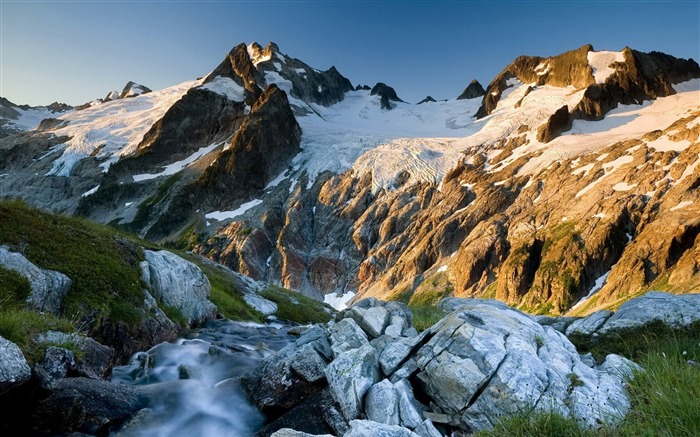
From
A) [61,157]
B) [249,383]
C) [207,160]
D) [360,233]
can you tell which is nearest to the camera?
[249,383]

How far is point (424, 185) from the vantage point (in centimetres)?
11831

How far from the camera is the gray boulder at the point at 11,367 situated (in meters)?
8.07

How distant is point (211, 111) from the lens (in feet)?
546

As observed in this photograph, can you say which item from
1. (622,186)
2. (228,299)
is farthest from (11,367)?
(622,186)

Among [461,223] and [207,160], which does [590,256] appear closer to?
[461,223]

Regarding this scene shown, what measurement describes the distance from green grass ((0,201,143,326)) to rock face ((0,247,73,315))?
36 centimetres

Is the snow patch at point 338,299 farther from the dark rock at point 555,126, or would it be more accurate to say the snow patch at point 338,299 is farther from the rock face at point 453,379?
the rock face at point 453,379

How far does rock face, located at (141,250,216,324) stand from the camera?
2031 centimetres

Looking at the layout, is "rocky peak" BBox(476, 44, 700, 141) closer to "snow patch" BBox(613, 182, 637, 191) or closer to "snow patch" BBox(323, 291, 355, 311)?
"snow patch" BBox(613, 182, 637, 191)

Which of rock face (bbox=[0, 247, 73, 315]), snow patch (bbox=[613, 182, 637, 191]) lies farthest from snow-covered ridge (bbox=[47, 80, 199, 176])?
rock face (bbox=[0, 247, 73, 315])

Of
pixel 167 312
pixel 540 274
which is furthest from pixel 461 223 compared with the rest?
pixel 167 312

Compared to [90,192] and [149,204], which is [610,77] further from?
[90,192]

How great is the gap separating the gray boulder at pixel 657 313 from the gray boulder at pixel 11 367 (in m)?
16.2

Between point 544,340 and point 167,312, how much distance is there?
16171mm
